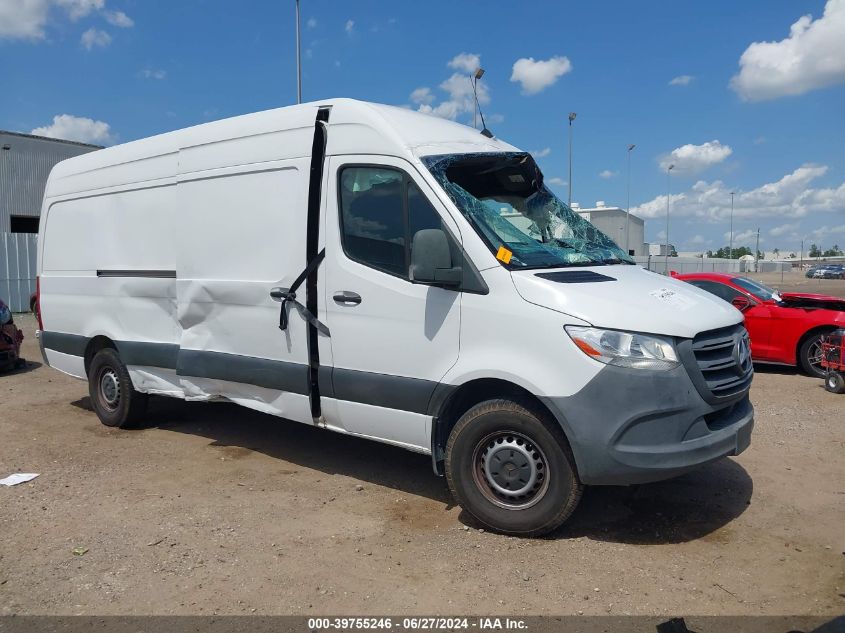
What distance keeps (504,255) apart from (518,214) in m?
0.78

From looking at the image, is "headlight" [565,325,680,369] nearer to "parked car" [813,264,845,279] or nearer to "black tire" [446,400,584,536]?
"black tire" [446,400,584,536]

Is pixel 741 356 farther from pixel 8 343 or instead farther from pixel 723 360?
pixel 8 343

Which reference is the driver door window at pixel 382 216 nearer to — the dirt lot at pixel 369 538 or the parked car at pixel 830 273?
the dirt lot at pixel 369 538

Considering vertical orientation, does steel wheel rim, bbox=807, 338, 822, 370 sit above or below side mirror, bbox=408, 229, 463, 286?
below

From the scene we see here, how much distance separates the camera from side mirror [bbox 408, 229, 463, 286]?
437 cm

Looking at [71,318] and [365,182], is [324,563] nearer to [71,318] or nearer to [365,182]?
[365,182]

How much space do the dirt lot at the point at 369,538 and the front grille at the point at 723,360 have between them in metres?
1.00

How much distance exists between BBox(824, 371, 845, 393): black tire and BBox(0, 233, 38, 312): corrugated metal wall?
20838mm

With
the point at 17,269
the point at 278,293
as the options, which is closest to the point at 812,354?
the point at 278,293

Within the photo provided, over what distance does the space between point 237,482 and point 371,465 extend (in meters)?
1.13

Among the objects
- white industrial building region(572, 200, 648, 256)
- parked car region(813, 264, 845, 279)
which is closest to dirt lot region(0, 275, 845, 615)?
white industrial building region(572, 200, 648, 256)

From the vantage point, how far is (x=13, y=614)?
357cm

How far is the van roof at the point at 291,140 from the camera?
4.93 metres

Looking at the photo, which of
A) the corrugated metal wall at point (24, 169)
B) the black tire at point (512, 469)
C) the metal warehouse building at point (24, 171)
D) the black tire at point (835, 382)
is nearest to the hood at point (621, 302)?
the black tire at point (512, 469)
